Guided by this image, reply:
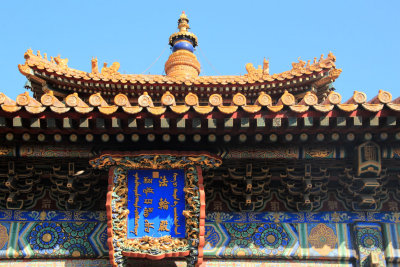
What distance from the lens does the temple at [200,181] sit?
229 inches

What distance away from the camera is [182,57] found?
1327 centimetres

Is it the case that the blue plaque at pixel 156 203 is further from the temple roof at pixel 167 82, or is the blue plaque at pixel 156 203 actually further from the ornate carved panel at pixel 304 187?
the temple roof at pixel 167 82

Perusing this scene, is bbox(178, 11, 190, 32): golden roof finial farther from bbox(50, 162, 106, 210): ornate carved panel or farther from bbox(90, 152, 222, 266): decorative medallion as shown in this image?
bbox(90, 152, 222, 266): decorative medallion

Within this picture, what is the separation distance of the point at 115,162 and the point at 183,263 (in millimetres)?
1760

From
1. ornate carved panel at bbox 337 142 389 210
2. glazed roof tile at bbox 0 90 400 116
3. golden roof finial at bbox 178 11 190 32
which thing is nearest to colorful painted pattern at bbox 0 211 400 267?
ornate carved panel at bbox 337 142 389 210

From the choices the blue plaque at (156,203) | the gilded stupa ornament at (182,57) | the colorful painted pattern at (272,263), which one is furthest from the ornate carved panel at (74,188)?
the gilded stupa ornament at (182,57)

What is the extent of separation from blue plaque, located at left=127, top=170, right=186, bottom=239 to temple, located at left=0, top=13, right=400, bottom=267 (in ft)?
0.05

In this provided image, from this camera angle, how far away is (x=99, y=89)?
34.0 ft

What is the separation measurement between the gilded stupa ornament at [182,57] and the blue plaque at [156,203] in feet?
21.1

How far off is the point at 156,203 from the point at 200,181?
27.4 inches

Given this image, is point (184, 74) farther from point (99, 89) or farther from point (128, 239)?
point (128, 239)

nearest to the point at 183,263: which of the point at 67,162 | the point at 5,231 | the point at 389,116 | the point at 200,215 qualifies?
the point at 200,215

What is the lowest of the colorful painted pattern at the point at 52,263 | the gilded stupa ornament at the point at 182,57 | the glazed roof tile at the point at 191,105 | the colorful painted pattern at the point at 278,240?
the colorful painted pattern at the point at 52,263

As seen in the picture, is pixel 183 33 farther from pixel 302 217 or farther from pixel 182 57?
pixel 302 217
